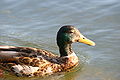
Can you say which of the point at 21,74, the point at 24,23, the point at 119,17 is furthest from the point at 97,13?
the point at 21,74

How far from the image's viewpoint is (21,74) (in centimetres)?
877

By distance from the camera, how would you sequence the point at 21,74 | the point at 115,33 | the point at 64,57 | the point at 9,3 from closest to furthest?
the point at 21,74
the point at 64,57
the point at 115,33
the point at 9,3

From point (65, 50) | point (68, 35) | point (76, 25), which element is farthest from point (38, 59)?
point (76, 25)

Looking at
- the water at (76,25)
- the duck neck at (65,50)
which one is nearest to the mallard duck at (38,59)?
the duck neck at (65,50)

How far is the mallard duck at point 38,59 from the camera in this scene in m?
8.73

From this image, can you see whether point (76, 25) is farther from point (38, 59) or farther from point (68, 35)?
point (38, 59)

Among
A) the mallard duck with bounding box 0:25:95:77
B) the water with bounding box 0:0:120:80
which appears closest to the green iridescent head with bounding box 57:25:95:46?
the mallard duck with bounding box 0:25:95:77

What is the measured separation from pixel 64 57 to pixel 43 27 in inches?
101

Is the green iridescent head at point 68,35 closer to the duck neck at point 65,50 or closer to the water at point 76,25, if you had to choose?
the duck neck at point 65,50

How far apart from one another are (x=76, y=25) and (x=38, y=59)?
321 centimetres

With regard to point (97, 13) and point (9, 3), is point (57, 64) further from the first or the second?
point (9, 3)

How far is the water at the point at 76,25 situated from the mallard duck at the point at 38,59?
23 cm

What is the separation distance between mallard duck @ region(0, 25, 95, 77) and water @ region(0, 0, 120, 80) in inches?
9.2

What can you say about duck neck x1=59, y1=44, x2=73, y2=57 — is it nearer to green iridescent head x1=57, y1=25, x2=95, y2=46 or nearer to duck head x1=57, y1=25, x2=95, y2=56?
duck head x1=57, y1=25, x2=95, y2=56
